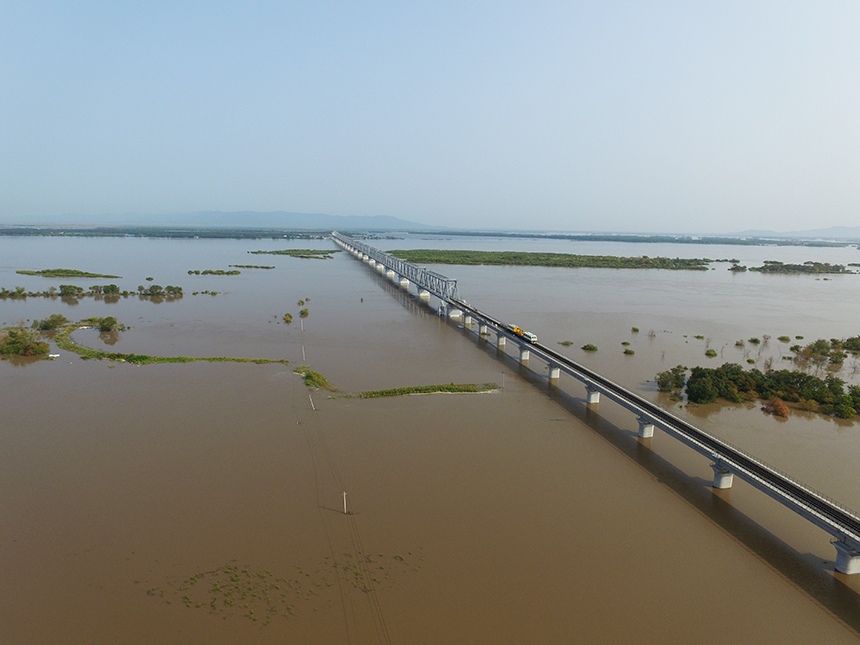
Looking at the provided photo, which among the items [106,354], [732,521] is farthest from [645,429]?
[106,354]

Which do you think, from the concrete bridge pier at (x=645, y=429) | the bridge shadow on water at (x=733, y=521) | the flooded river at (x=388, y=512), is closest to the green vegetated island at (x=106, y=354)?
the flooded river at (x=388, y=512)

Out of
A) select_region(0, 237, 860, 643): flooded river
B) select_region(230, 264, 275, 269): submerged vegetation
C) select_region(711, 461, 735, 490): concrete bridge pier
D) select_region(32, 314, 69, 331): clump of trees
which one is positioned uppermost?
select_region(230, 264, 275, 269): submerged vegetation

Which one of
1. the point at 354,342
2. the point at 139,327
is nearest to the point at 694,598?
the point at 354,342

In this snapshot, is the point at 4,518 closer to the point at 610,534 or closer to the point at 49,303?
the point at 610,534

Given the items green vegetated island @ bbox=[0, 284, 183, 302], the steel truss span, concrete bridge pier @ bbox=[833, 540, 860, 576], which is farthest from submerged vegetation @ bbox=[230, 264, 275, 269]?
concrete bridge pier @ bbox=[833, 540, 860, 576]

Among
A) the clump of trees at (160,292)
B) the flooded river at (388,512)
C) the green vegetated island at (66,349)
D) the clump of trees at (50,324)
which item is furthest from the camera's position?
the clump of trees at (160,292)

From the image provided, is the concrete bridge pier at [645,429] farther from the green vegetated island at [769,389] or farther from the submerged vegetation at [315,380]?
the submerged vegetation at [315,380]

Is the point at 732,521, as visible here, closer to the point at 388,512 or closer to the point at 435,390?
the point at 388,512

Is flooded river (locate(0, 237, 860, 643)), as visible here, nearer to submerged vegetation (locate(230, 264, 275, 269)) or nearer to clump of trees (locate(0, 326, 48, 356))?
clump of trees (locate(0, 326, 48, 356))
